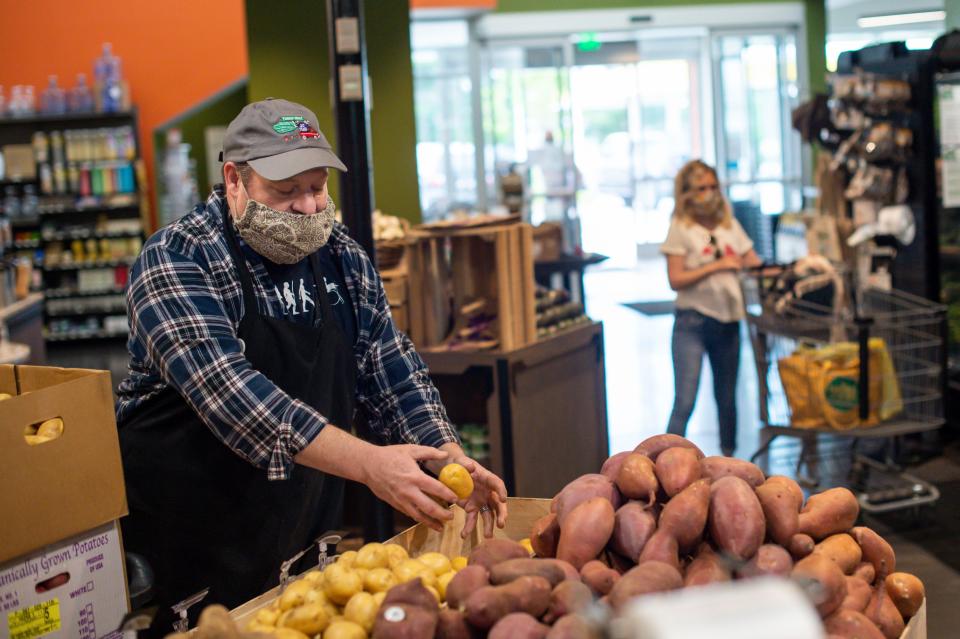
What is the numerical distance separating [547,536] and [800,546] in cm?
44

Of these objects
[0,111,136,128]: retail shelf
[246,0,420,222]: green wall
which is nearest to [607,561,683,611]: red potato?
[246,0,420,222]: green wall

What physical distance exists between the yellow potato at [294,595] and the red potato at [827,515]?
0.85 meters

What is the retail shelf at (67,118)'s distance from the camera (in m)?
13.6

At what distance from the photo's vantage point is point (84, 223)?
1409 centimetres

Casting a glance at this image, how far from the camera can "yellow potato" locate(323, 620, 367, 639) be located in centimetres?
170

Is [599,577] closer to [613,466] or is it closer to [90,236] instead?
[613,466]

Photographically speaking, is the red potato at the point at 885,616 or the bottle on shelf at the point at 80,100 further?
the bottle on shelf at the point at 80,100

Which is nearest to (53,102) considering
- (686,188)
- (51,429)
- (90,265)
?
(90,265)

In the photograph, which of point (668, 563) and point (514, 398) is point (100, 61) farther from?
point (668, 563)

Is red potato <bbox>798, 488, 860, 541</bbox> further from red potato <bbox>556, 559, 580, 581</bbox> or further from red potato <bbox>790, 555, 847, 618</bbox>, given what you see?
red potato <bbox>556, 559, 580, 581</bbox>

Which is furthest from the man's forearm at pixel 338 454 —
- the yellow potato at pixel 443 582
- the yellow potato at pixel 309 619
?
the yellow potato at pixel 309 619

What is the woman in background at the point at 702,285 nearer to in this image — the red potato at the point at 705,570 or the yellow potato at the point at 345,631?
the red potato at the point at 705,570

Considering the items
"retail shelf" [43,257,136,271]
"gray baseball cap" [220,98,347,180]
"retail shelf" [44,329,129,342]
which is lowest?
"retail shelf" [44,329,129,342]

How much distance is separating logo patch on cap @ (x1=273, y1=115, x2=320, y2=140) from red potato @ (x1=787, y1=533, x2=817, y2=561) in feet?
4.23
